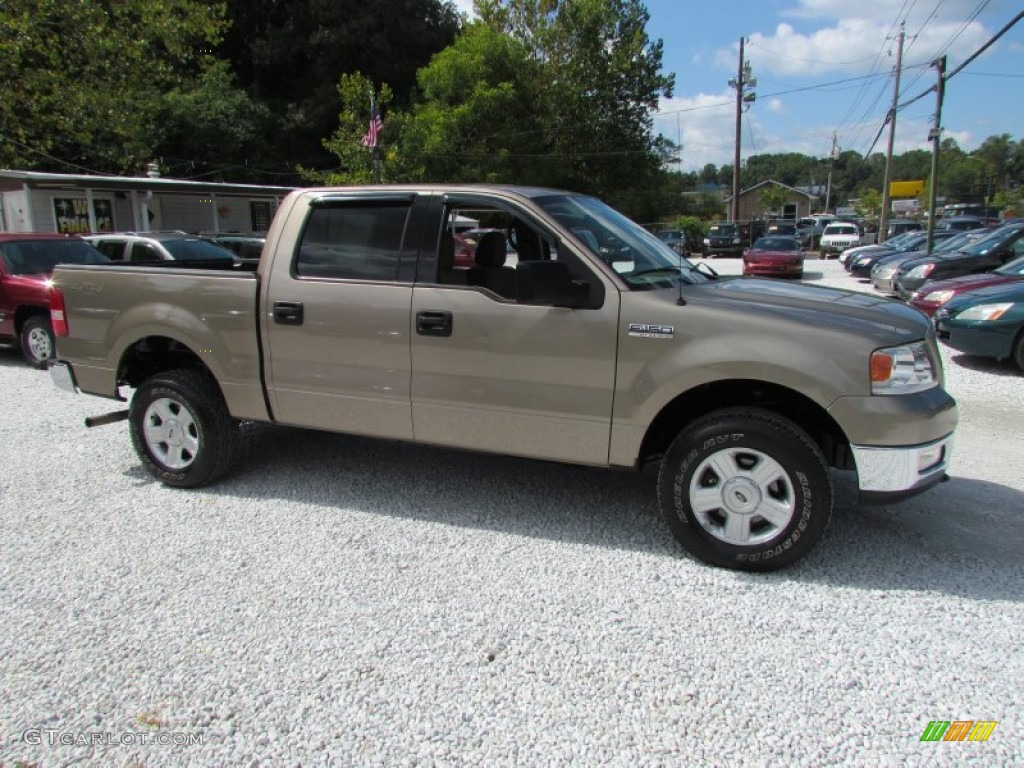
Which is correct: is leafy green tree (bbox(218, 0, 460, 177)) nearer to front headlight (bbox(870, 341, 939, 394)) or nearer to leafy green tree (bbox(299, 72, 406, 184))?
leafy green tree (bbox(299, 72, 406, 184))

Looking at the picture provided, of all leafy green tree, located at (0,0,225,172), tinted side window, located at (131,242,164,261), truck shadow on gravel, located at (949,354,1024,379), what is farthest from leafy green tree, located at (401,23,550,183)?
truck shadow on gravel, located at (949,354,1024,379)

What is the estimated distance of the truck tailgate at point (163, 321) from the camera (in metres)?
4.44

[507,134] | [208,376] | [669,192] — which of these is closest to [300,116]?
[507,134]

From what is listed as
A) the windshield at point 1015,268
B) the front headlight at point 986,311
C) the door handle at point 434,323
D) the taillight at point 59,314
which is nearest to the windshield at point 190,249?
the taillight at point 59,314

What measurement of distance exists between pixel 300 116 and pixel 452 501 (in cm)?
4286

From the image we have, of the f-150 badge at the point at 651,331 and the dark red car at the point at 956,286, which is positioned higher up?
the f-150 badge at the point at 651,331

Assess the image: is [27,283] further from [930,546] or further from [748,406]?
[930,546]

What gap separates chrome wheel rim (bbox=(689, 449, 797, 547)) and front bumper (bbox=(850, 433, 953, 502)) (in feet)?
1.09

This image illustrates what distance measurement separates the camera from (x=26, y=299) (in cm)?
909

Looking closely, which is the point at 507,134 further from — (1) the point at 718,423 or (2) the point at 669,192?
(1) the point at 718,423

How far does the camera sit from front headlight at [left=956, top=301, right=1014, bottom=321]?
836cm

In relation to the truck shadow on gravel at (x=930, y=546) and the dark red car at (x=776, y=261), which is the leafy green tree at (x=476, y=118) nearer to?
the dark red car at (x=776, y=261)

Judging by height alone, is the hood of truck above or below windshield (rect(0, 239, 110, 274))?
below

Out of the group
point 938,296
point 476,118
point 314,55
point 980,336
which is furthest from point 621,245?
point 314,55
